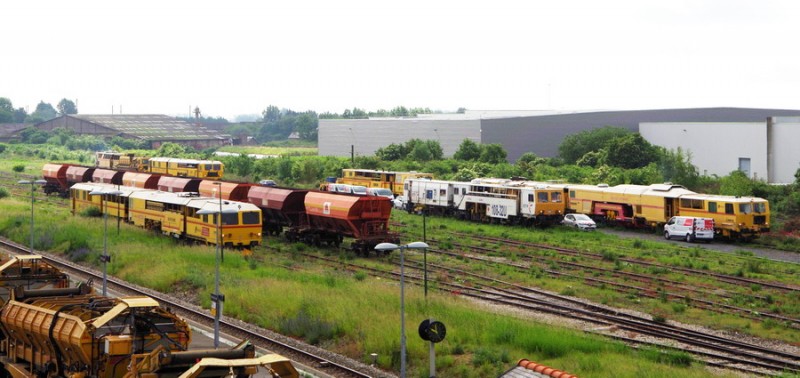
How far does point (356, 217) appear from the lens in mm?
48188

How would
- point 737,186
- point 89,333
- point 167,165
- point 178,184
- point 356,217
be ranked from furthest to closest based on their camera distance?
1. point 167,165
2. point 178,184
3. point 737,186
4. point 356,217
5. point 89,333

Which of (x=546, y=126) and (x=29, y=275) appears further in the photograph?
(x=546, y=126)

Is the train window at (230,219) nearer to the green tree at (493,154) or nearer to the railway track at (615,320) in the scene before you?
the railway track at (615,320)

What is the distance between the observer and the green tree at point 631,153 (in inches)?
3642

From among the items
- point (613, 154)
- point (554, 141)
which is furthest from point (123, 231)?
→ point (554, 141)

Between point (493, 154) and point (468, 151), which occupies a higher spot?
point (468, 151)

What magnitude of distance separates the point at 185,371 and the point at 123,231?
Result: 137 ft

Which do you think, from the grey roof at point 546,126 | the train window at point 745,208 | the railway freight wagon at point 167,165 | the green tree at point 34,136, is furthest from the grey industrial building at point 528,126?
the green tree at point 34,136

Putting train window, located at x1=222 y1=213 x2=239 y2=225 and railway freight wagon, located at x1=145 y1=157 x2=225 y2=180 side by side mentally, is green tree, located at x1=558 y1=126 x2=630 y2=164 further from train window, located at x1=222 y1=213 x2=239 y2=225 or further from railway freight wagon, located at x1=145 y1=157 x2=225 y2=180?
train window, located at x1=222 y1=213 x2=239 y2=225

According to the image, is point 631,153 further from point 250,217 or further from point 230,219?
point 230,219

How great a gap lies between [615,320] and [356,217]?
19.1 metres

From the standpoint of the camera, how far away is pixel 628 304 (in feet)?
117

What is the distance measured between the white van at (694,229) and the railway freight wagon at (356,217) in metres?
19.6

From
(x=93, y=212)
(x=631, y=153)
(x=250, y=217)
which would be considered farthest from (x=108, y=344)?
(x=631, y=153)
